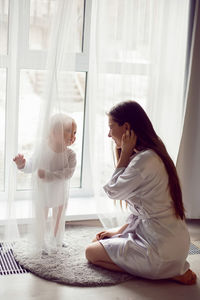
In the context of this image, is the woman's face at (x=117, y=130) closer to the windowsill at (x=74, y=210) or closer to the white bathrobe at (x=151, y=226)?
the white bathrobe at (x=151, y=226)

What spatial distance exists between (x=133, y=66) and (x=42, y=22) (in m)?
0.61

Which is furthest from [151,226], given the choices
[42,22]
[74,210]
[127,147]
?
[42,22]

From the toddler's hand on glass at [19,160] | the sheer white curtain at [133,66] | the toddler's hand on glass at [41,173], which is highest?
the sheer white curtain at [133,66]

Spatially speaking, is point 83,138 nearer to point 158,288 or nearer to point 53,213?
point 53,213

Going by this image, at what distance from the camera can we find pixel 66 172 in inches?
107

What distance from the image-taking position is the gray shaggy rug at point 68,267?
248cm

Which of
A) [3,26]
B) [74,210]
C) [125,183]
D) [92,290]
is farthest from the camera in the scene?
[74,210]

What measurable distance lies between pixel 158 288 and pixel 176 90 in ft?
4.23

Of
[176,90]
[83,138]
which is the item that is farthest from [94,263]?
[176,90]

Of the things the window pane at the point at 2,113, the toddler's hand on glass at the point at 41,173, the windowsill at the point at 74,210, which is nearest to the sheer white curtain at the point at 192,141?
the windowsill at the point at 74,210

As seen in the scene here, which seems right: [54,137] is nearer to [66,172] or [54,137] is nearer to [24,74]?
[66,172]

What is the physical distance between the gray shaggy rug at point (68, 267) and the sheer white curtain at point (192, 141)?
2.89 feet

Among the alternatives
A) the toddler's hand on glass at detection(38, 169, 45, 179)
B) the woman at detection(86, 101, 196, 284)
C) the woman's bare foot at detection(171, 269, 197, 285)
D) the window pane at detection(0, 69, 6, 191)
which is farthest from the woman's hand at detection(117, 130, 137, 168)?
the window pane at detection(0, 69, 6, 191)

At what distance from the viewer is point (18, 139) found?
2.83 metres
